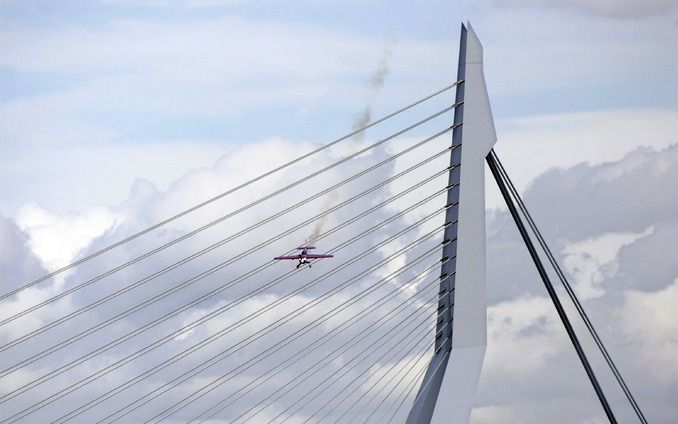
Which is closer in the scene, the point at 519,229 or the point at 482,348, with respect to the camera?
the point at 482,348

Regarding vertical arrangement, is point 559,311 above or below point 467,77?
below

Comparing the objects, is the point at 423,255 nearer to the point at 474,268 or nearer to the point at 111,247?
the point at 474,268

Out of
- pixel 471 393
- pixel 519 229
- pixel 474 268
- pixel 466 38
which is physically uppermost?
pixel 466 38

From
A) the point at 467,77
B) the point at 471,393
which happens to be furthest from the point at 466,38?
the point at 471,393

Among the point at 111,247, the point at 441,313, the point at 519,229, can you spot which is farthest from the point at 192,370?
the point at 519,229

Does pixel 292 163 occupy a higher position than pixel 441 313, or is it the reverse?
pixel 292 163

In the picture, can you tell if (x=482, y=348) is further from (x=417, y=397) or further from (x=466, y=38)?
(x=466, y=38)
